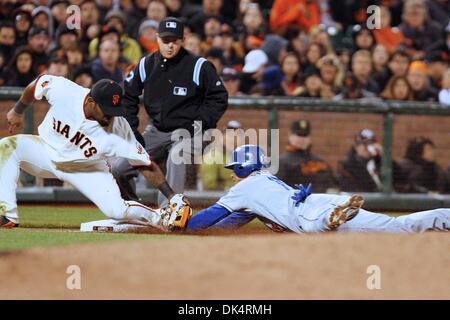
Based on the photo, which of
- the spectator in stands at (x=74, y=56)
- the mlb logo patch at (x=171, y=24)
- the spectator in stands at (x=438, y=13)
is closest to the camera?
the mlb logo patch at (x=171, y=24)

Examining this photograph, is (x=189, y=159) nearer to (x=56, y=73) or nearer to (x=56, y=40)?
(x=56, y=73)

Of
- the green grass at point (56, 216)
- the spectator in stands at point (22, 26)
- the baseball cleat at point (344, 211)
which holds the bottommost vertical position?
the green grass at point (56, 216)

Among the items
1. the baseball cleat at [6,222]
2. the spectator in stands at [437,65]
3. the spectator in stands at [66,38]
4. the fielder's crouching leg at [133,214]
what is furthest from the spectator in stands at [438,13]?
the baseball cleat at [6,222]

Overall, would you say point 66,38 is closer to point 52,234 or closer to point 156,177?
point 156,177

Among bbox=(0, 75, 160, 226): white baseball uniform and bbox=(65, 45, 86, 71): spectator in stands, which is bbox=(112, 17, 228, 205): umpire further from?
bbox=(65, 45, 86, 71): spectator in stands

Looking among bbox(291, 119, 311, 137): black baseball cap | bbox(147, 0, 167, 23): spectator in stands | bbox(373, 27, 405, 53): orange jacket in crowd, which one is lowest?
bbox(291, 119, 311, 137): black baseball cap

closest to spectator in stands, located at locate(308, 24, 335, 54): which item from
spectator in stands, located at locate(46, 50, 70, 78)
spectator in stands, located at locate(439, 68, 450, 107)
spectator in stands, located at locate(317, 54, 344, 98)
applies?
spectator in stands, located at locate(317, 54, 344, 98)

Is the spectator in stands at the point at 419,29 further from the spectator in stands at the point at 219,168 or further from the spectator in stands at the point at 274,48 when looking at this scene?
the spectator in stands at the point at 219,168
